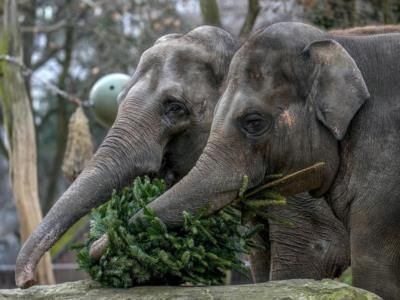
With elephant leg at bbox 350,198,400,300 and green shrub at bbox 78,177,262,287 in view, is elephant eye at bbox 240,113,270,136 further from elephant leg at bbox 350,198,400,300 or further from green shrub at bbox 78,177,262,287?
elephant leg at bbox 350,198,400,300

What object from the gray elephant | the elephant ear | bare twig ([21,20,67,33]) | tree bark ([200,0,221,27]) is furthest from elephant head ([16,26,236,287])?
bare twig ([21,20,67,33])

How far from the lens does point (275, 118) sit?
6.53 meters

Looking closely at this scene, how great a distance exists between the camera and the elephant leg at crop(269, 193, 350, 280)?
25.7ft

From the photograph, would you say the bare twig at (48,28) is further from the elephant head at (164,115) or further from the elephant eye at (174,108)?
the elephant eye at (174,108)

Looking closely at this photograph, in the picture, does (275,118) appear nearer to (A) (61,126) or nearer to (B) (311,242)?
(B) (311,242)

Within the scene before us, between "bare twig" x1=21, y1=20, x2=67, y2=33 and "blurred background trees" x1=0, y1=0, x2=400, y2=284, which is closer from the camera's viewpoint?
"bare twig" x1=21, y1=20, x2=67, y2=33

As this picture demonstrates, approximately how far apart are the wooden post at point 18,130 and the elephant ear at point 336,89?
7981 mm

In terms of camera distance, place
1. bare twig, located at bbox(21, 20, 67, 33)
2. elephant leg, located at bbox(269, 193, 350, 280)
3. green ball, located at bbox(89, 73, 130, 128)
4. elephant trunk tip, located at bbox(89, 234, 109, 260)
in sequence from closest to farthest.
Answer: elephant trunk tip, located at bbox(89, 234, 109, 260) → elephant leg, located at bbox(269, 193, 350, 280) → green ball, located at bbox(89, 73, 130, 128) → bare twig, located at bbox(21, 20, 67, 33)

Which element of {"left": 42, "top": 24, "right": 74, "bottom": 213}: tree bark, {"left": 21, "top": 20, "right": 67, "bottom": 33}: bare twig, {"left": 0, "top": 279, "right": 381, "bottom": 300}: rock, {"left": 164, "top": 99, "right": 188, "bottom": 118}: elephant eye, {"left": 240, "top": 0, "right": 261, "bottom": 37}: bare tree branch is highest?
{"left": 240, "top": 0, "right": 261, "bottom": 37}: bare tree branch

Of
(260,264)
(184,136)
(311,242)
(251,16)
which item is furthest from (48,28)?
(311,242)

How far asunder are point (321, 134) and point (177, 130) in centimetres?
175

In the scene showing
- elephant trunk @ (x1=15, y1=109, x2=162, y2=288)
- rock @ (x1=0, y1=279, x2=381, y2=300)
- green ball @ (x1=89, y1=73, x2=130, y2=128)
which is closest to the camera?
rock @ (x1=0, y1=279, x2=381, y2=300)

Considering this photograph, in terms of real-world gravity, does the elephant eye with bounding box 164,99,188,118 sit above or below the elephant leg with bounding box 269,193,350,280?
above

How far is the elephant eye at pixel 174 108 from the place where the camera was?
7.89 metres
